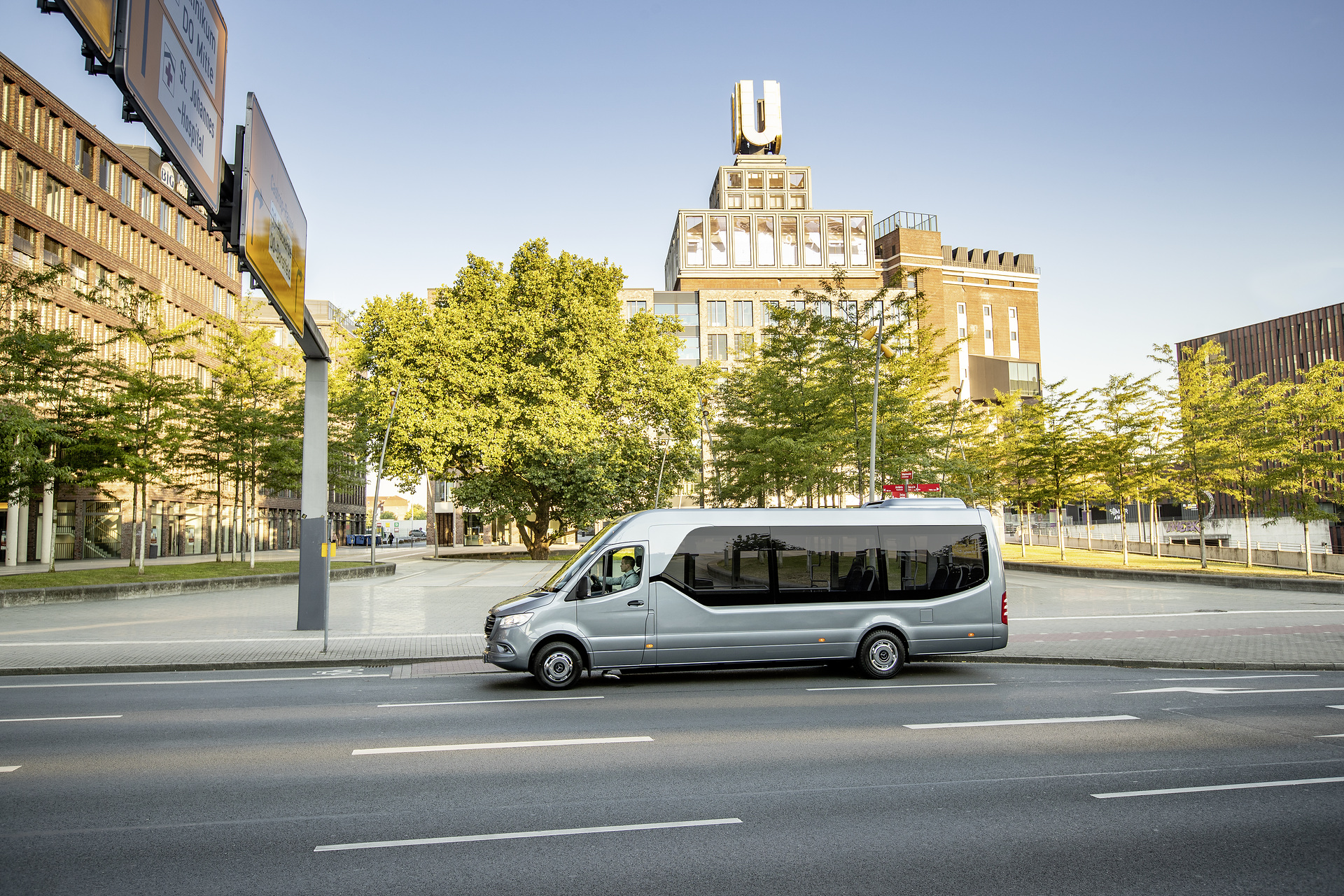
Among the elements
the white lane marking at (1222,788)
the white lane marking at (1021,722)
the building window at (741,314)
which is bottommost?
the white lane marking at (1021,722)

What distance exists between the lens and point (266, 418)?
109 ft

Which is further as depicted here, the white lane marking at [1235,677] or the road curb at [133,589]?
the road curb at [133,589]

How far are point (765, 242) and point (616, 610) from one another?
259ft

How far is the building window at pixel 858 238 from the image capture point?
3438 inches

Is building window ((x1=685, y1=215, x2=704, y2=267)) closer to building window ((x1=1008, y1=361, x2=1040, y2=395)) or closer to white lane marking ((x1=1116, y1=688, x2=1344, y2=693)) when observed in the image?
building window ((x1=1008, y1=361, x2=1040, y2=395))

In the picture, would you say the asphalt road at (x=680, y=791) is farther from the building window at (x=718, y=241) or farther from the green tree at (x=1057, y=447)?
the building window at (x=718, y=241)

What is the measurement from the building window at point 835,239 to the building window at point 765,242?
17.7 ft

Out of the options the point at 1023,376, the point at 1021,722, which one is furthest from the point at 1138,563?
the point at 1023,376

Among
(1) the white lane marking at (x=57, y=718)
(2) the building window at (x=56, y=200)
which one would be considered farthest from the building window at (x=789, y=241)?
(1) the white lane marking at (x=57, y=718)

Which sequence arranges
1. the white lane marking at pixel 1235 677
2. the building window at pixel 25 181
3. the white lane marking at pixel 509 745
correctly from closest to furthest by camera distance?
the white lane marking at pixel 509 745 < the white lane marking at pixel 1235 677 < the building window at pixel 25 181

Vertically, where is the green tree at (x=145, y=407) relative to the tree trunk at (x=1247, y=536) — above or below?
above

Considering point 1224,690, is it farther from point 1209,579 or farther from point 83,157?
point 83,157

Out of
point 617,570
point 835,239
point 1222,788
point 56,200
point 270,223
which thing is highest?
point 835,239

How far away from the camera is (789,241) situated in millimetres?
86938
